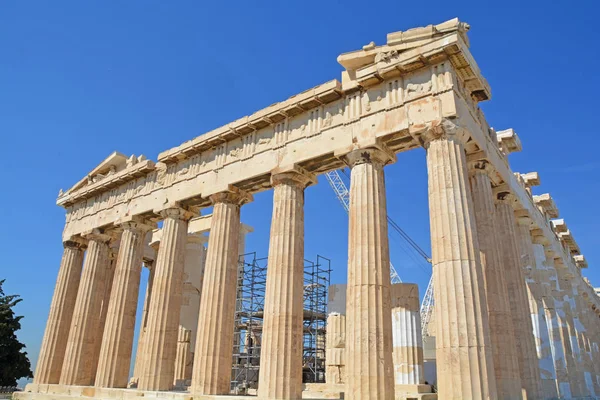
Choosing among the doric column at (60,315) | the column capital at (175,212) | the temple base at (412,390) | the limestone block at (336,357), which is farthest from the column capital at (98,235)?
the temple base at (412,390)

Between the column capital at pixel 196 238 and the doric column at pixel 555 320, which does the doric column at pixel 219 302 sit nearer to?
the column capital at pixel 196 238

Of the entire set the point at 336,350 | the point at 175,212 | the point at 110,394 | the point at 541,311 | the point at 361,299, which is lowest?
the point at 110,394

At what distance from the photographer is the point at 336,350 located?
22.0m

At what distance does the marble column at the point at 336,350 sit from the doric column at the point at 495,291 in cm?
756

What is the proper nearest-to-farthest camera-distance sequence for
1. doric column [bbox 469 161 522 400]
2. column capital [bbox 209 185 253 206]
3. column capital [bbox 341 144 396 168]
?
doric column [bbox 469 161 522 400]
column capital [bbox 341 144 396 168]
column capital [bbox 209 185 253 206]

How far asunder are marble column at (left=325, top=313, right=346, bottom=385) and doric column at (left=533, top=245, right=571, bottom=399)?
10.1 meters

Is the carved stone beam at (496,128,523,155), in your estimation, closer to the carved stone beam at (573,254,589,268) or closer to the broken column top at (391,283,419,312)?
the broken column top at (391,283,419,312)

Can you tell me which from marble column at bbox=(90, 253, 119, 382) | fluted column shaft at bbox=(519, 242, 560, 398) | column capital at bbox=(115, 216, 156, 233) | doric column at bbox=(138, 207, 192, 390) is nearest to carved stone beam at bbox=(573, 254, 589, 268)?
fluted column shaft at bbox=(519, 242, 560, 398)

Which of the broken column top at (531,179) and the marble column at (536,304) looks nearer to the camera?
the marble column at (536,304)

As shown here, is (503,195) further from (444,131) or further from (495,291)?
(444,131)

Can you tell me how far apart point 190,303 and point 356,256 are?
18417 mm

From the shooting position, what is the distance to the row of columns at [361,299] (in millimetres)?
13180

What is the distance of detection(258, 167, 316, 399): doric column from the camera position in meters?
16.0

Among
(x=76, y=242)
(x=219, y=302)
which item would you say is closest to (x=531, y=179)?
(x=219, y=302)
